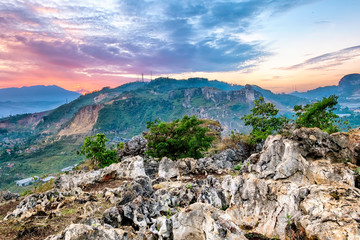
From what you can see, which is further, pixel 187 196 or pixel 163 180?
pixel 163 180

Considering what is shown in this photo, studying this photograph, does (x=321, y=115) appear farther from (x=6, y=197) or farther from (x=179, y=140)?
(x=6, y=197)

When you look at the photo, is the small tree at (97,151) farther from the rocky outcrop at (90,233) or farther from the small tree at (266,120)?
the small tree at (266,120)

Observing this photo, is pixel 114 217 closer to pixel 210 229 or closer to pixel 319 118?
pixel 210 229

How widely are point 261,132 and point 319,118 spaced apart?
25.8ft

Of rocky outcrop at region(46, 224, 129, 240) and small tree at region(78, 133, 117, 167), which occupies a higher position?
rocky outcrop at region(46, 224, 129, 240)

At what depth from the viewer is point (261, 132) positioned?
30453 mm

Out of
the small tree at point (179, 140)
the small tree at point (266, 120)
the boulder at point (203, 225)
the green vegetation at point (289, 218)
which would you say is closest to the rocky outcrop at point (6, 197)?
the small tree at point (179, 140)

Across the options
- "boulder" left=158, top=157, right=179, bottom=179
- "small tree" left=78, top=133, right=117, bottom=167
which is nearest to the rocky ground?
"boulder" left=158, top=157, right=179, bottom=179

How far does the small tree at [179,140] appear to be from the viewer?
88.6ft

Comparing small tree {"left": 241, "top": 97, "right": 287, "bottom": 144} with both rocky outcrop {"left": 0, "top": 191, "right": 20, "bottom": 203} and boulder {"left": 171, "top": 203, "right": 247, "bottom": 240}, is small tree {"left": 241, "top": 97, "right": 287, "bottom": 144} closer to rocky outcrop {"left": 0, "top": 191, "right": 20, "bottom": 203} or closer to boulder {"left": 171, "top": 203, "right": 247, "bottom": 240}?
boulder {"left": 171, "top": 203, "right": 247, "bottom": 240}

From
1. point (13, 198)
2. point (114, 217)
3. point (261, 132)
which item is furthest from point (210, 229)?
point (261, 132)

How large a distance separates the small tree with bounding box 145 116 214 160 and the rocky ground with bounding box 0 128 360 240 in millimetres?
7245

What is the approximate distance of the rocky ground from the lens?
5773mm

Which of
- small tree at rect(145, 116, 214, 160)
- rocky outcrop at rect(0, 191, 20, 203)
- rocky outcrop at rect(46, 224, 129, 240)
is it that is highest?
rocky outcrop at rect(46, 224, 129, 240)
